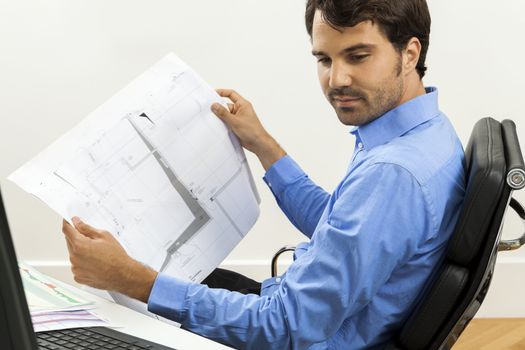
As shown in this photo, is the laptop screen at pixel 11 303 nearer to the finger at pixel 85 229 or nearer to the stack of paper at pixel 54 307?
the stack of paper at pixel 54 307

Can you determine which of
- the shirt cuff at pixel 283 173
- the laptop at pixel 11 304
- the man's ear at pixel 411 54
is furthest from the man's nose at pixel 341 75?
the laptop at pixel 11 304

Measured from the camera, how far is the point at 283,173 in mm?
1746

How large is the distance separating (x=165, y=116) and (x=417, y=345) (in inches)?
23.7

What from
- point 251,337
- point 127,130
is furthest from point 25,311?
point 127,130

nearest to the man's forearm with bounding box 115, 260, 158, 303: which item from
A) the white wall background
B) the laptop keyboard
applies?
the laptop keyboard

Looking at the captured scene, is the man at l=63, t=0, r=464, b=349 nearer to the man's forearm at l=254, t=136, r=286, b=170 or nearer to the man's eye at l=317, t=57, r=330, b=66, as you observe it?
the man's eye at l=317, t=57, r=330, b=66

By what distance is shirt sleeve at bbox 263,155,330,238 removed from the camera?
1.75 metres

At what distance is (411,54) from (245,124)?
403 millimetres

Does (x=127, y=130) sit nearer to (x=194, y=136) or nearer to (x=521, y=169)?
(x=194, y=136)

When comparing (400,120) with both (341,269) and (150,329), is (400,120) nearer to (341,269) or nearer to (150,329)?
(341,269)

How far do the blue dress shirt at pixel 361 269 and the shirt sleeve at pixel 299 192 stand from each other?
1.62 feet

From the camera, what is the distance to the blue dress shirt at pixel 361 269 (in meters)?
1.13

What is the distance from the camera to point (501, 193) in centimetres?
107

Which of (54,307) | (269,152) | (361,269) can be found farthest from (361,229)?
(269,152)
